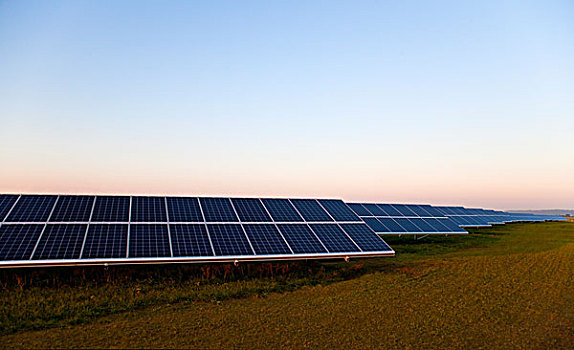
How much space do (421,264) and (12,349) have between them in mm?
19125

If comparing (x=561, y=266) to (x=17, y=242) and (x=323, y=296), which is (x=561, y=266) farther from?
(x=17, y=242)

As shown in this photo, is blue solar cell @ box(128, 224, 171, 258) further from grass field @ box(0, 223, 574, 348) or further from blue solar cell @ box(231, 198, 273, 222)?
blue solar cell @ box(231, 198, 273, 222)

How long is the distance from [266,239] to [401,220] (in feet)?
70.6

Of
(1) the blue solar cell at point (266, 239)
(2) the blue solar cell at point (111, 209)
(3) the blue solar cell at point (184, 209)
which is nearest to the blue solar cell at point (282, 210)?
(1) the blue solar cell at point (266, 239)

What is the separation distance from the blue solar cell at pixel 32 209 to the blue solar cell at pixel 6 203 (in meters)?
0.20

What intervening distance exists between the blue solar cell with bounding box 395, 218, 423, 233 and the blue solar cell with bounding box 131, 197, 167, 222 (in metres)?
21.2

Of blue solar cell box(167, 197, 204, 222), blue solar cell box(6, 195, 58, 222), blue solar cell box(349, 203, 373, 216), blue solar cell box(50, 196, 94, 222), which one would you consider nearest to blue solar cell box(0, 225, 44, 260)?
blue solar cell box(6, 195, 58, 222)

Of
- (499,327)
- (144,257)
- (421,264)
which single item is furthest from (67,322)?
(421,264)

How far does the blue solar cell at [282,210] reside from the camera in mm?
20469

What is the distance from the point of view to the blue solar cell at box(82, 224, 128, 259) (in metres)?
14.3

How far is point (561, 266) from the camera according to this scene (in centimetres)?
2231

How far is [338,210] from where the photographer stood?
2295 cm

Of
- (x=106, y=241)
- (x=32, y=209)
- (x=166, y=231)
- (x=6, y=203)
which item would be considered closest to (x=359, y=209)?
(x=166, y=231)

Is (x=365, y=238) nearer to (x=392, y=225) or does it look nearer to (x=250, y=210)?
(x=250, y=210)
